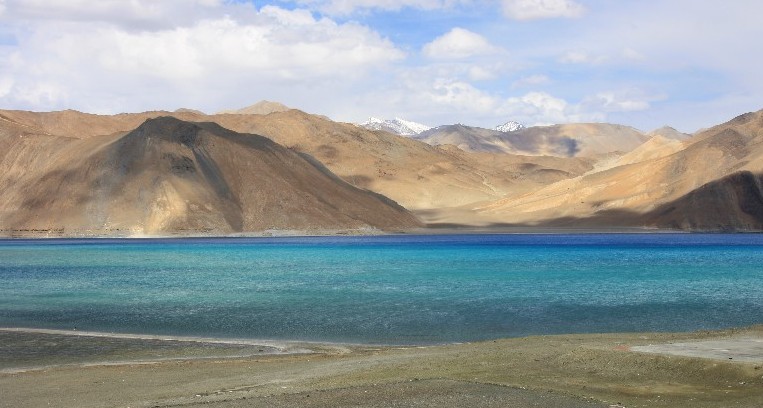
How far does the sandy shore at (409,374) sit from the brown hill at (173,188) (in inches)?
4683

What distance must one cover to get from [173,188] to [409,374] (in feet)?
436

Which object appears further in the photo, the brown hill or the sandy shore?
the brown hill

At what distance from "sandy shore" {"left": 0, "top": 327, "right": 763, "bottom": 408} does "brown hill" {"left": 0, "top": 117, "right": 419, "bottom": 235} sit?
11894 centimetres

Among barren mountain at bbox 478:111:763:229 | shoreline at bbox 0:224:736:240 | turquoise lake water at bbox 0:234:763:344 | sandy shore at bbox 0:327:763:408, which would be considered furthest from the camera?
barren mountain at bbox 478:111:763:229

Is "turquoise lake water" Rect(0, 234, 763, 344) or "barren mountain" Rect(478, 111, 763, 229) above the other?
"barren mountain" Rect(478, 111, 763, 229)

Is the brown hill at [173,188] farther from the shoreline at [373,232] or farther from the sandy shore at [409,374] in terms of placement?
the sandy shore at [409,374]

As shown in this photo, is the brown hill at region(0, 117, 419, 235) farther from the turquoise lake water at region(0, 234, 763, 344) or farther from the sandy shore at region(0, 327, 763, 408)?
the sandy shore at region(0, 327, 763, 408)

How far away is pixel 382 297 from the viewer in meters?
48.1

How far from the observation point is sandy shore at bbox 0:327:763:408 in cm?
1808

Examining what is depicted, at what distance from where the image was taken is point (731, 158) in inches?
7175

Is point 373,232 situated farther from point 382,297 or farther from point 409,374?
point 409,374

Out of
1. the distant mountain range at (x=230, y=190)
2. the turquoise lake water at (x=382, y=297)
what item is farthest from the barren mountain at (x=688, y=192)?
the turquoise lake water at (x=382, y=297)

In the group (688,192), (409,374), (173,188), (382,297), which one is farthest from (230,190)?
(409,374)

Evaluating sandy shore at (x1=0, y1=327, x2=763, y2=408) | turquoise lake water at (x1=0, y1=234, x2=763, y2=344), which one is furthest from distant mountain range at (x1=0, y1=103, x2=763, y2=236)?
sandy shore at (x1=0, y1=327, x2=763, y2=408)
